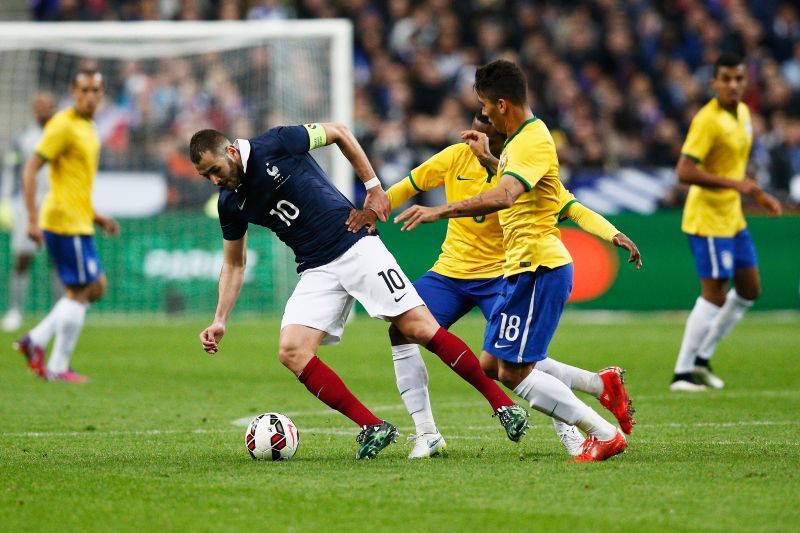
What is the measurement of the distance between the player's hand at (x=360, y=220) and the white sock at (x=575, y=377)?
122 cm

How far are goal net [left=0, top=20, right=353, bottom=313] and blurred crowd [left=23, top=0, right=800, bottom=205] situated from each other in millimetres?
47

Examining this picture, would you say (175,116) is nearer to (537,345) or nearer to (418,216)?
(537,345)

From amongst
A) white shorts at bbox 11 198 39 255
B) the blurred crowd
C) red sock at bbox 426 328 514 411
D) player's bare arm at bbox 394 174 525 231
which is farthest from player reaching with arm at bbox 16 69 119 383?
the blurred crowd

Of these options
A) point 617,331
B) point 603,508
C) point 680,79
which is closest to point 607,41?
point 680,79

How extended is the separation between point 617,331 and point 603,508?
11031 mm

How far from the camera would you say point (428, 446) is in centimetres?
724

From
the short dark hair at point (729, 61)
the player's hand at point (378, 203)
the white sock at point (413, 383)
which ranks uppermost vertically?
the short dark hair at point (729, 61)

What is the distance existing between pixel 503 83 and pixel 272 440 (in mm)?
2255

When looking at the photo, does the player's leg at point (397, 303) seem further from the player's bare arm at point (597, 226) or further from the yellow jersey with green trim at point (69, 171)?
the yellow jersey with green trim at point (69, 171)

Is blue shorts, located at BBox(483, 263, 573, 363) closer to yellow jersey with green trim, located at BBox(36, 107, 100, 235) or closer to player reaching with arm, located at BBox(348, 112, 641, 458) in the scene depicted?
player reaching with arm, located at BBox(348, 112, 641, 458)

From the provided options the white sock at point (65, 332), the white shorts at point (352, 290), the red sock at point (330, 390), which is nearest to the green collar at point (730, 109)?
the white shorts at point (352, 290)

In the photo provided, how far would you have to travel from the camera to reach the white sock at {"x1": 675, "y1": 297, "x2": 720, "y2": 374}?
11.0 metres

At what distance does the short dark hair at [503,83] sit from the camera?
675 cm

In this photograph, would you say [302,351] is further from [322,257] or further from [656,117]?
[656,117]
